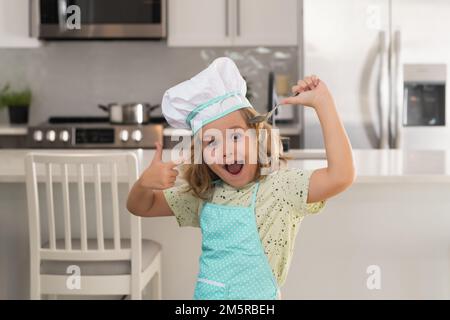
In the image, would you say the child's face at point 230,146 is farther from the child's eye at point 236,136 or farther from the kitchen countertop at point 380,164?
the kitchen countertop at point 380,164

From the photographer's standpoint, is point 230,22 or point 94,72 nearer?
point 230,22

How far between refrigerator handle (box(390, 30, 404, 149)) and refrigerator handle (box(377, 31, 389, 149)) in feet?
0.12

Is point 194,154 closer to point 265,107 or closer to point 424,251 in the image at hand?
point 424,251

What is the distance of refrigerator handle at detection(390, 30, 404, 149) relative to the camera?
4.05m

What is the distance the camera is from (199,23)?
4.54m

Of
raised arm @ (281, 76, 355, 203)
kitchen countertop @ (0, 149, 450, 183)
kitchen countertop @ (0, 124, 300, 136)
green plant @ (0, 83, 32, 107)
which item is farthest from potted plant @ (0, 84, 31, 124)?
raised arm @ (281, 76, 355, 203)

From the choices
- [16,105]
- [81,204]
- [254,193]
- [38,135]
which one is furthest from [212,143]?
[16,105]

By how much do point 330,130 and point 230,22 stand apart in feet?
10.7

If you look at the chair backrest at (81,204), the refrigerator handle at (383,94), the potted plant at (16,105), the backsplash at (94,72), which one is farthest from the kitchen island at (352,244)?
the backsplash at (94,72)

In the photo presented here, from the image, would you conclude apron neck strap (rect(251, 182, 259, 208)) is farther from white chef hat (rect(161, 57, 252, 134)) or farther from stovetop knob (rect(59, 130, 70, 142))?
stovetop knob (rect(59, 130, 70, 142))

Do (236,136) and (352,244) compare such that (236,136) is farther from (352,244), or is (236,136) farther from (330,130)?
(352,244)

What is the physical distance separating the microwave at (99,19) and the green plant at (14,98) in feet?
1.56

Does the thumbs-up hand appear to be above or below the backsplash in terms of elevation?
below
